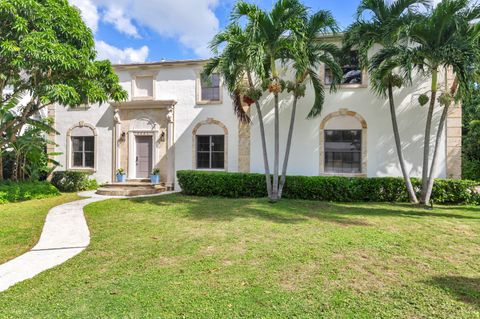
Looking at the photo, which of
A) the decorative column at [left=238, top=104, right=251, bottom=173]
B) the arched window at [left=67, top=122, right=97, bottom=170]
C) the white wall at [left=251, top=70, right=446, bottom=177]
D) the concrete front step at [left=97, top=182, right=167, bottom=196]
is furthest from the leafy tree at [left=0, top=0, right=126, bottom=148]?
Result: the white wall at [left=251, top=70, right=446, bottom=177]

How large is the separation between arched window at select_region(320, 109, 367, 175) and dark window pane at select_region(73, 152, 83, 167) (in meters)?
12.5

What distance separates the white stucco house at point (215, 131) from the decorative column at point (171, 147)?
0.16 feet

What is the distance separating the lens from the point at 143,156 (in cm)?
1445

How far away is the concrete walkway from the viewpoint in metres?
4.16

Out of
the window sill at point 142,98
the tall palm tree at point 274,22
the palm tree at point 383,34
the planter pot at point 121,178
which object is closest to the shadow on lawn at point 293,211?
the palm tree at point 383,34

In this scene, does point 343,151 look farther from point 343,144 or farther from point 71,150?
point 71,150

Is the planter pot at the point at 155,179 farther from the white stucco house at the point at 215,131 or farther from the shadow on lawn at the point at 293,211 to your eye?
the shadow on lawn at the point at 293,211

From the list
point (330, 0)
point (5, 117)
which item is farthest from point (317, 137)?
point (5, 117)

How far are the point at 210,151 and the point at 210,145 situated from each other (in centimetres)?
30

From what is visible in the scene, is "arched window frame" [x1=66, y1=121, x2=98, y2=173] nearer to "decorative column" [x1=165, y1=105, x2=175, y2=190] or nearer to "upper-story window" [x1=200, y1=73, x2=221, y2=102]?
"decorative column" [x1=165, y1=105, x2=175, y2=190]

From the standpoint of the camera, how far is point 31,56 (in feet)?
23.9

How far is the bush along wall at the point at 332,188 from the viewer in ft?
33.5

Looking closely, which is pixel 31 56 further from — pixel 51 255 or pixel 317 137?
pixel 317 137

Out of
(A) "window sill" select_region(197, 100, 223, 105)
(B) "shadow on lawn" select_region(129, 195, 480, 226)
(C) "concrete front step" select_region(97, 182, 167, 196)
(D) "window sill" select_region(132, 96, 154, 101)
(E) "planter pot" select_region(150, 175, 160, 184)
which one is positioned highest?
(D) "window sill" select_region(132, 96, 154, 101)
